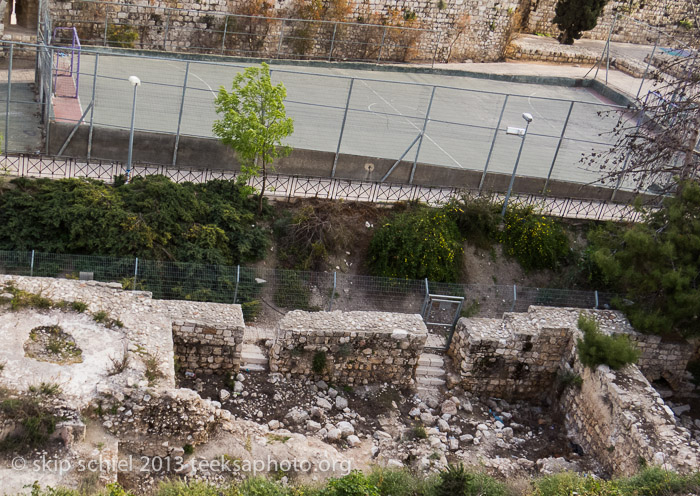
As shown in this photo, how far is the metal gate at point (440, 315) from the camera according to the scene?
733 inches

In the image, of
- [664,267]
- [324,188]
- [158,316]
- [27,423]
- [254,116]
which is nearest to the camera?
[27,423]

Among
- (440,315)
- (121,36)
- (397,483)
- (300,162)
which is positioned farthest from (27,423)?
(121,36)

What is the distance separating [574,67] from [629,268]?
21.8 m

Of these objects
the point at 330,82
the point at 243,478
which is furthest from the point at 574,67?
the point at 243,478

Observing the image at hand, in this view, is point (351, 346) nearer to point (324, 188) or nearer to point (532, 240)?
point (324, 188)

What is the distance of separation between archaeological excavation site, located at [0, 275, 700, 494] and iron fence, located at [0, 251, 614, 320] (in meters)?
1.02

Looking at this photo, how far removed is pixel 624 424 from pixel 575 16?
28.3 m

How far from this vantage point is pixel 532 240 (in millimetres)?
21891

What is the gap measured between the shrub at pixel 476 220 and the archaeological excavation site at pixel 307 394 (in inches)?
134

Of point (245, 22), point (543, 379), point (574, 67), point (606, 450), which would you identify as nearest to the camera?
point (606, 450)

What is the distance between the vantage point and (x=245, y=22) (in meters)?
31.2

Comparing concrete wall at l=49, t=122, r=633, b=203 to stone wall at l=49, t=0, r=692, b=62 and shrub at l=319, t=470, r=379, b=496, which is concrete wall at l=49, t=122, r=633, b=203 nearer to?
stone wall at l=49, t=0, r=692, b=62

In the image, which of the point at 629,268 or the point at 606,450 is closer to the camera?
the point at 606,450

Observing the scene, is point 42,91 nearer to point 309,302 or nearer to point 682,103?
point 309,302
